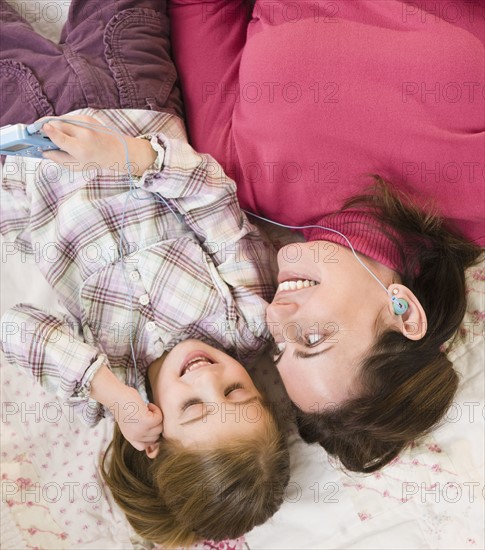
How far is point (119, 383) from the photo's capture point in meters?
1.10

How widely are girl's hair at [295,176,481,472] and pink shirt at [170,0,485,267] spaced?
4 centimetres

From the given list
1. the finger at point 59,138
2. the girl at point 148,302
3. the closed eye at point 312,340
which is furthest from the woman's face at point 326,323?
the finger at point 59,138

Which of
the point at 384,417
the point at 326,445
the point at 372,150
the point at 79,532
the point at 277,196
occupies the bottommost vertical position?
the point at 79,532

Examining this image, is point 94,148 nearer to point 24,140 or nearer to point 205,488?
point 24,140

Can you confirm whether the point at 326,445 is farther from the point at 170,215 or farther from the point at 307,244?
the point at 170,215

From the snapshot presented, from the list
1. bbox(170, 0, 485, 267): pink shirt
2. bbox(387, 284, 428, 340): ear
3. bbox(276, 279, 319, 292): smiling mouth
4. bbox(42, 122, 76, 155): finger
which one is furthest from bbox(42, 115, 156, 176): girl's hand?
bbox(387, 284, 428, 340): ear

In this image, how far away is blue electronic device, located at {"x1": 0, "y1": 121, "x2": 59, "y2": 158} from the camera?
2.96 ft

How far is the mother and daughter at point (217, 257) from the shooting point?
1.04 m

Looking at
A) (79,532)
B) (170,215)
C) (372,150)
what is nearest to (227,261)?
(170,215)

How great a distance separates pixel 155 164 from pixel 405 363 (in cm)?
61

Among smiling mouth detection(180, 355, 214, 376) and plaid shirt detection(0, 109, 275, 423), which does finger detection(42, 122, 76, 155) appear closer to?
plaid shirt detection(0, 109, 275, 423)

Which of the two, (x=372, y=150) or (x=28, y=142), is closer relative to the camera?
(x=28, y=142)

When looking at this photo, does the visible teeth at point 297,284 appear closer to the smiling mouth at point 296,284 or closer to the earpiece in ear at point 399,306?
the smiling mouth at point 296,284

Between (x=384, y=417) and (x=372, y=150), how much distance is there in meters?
0.52
